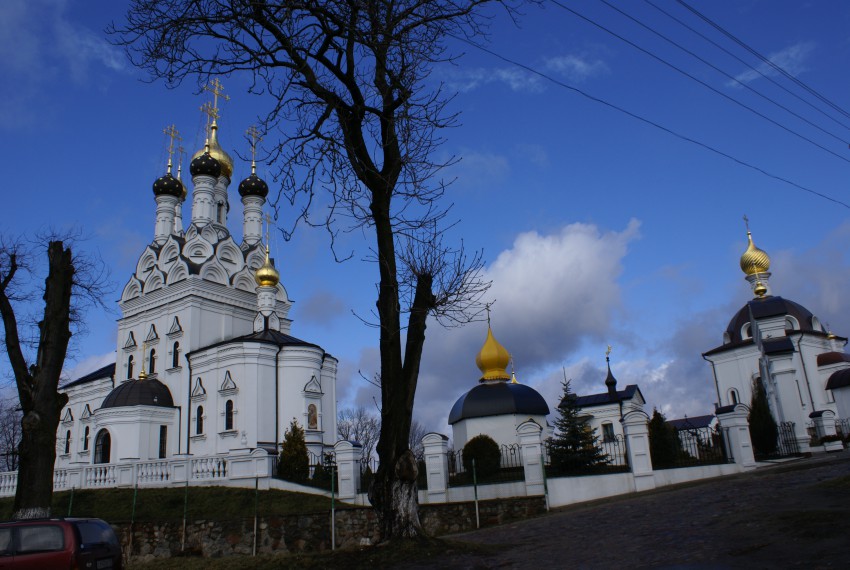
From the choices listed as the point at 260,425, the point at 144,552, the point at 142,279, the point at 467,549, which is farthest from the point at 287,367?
the point at 467,549

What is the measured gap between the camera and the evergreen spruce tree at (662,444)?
17953 millimetres

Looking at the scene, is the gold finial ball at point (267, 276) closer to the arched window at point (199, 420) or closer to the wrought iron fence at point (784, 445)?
the arched window at point (199, 420)

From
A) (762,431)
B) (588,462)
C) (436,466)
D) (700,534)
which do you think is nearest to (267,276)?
(436,466)

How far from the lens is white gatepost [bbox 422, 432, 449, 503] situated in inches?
667

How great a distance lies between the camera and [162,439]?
96.9 feet

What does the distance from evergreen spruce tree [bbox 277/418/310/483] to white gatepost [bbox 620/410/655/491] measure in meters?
10.9

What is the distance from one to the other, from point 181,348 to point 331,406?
312 inches

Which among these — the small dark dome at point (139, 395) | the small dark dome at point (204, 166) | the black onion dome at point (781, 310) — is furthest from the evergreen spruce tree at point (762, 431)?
the small dark dome at point (204, 166)

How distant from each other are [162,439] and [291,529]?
1730 centimetres

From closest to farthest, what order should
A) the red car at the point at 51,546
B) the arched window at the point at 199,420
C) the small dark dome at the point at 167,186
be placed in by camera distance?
the red car at the point at 51,546, the arched window at the point at 199,420, the small dark dome at the point at 167,186

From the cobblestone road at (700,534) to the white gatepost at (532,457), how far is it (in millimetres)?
3086

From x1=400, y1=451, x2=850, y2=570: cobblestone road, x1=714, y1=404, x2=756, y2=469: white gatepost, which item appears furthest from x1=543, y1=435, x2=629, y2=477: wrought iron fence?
x1=400, y1=451, x2=850, y2=570: cobblestone road

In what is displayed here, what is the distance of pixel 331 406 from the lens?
30.7m

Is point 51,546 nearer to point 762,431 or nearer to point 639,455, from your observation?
point 639,455
